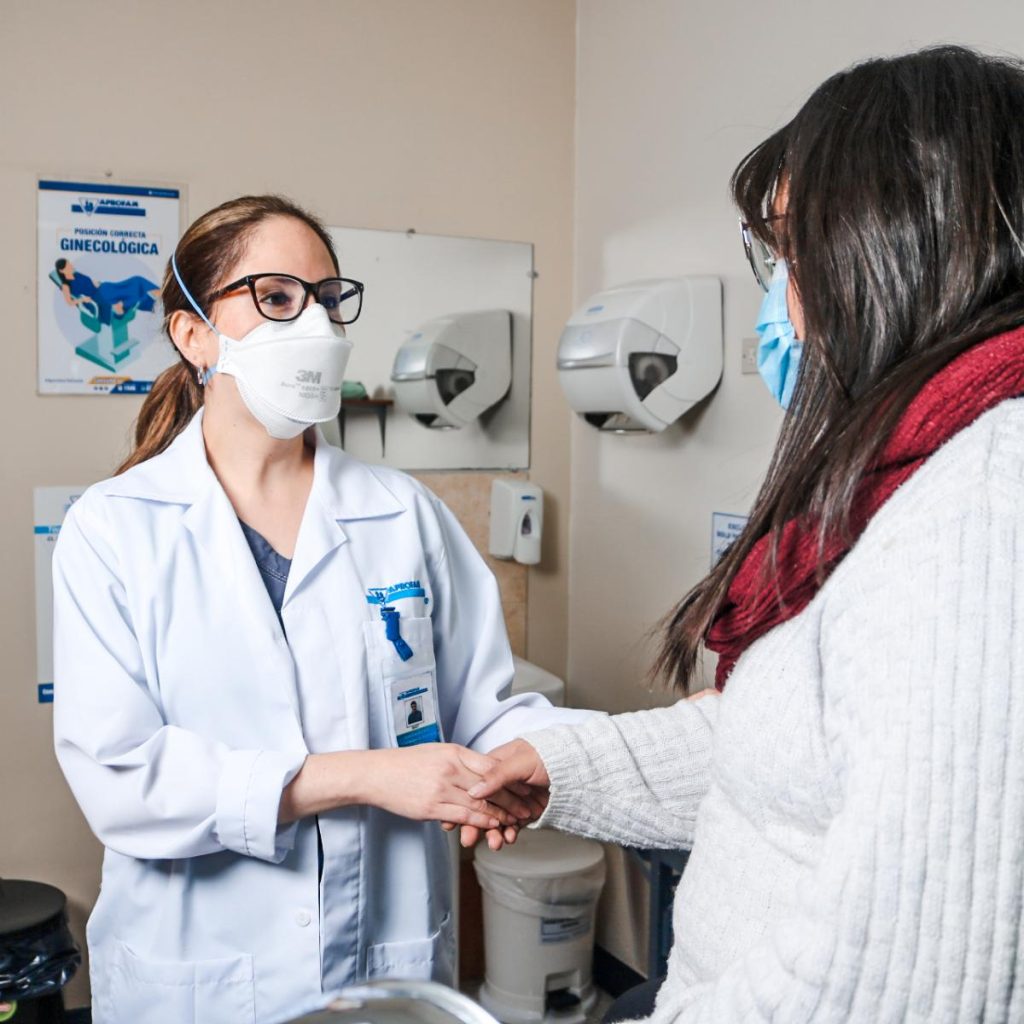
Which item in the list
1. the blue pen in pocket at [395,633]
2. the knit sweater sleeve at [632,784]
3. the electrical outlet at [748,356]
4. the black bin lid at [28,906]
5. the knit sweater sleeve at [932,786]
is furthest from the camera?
the electrical outlet at [748,356]

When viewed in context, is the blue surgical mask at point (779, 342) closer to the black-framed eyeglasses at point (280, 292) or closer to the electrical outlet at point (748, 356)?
the black-framed eyeglasses at point (280, 292)

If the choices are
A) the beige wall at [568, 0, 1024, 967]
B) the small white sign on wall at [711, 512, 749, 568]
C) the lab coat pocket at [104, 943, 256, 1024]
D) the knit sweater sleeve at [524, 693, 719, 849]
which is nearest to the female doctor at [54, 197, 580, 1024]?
the lab coat pocket at [104, 943, 256, 1024]

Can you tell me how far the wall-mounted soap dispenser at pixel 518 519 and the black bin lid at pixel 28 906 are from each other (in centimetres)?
134

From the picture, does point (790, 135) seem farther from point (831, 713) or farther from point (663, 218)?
point (663, 218)

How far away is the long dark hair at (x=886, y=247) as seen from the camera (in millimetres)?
765

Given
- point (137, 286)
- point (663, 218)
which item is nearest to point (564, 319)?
point (663, 218)

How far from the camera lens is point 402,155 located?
9.00 ft

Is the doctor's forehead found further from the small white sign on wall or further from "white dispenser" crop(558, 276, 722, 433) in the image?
the small white sign on wall

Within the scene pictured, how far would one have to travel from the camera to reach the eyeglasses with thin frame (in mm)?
971

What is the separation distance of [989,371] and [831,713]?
0.83ft

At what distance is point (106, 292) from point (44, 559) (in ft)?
2.08

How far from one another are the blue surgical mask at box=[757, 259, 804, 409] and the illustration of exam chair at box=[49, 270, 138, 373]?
184 centimetres

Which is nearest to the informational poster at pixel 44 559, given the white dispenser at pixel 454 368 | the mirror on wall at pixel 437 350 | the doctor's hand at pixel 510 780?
the mirror on wall at pixel 437 350

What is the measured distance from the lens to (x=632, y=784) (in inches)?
48.4
